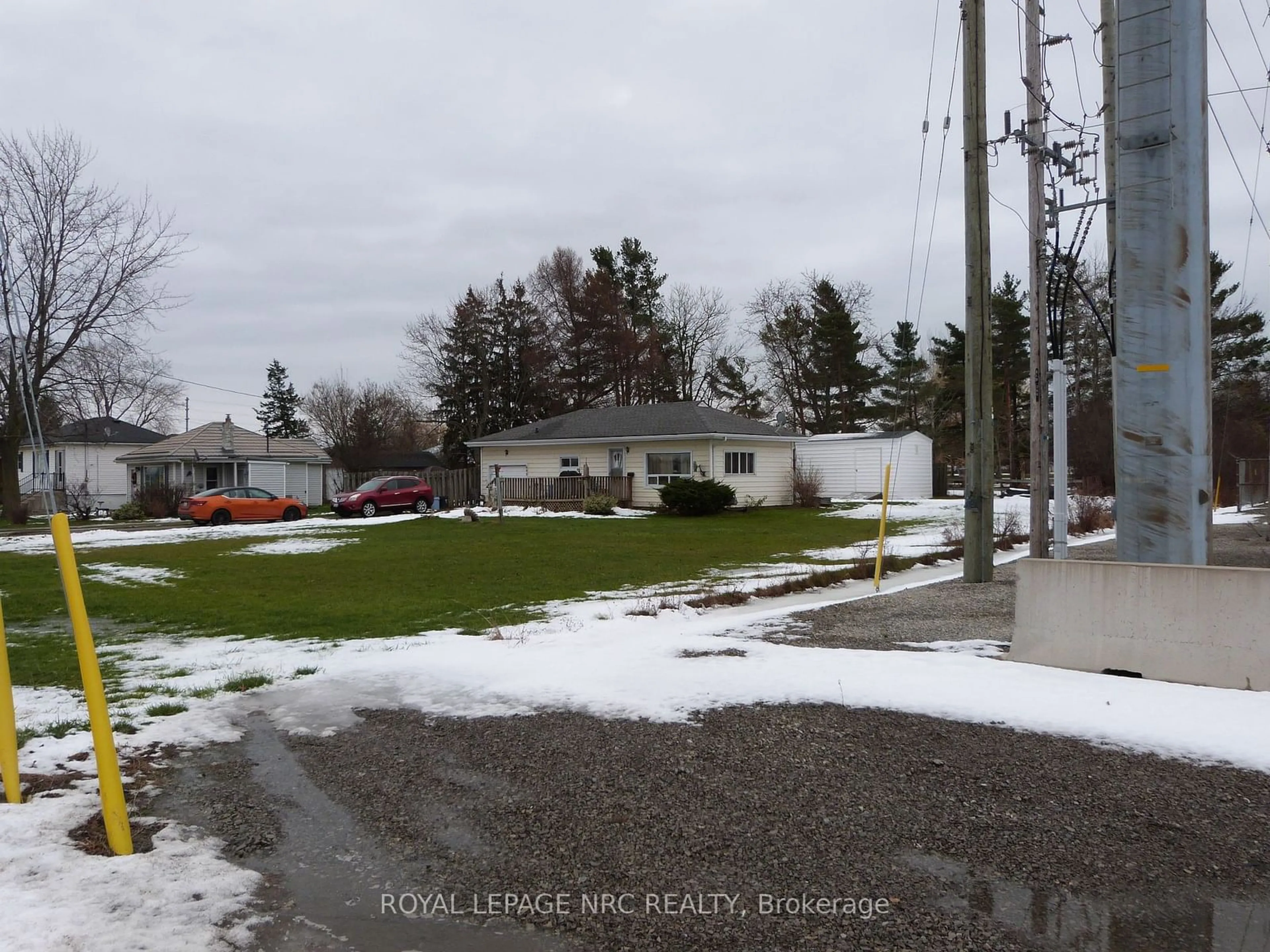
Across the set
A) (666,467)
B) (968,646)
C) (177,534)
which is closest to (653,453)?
(666,467)

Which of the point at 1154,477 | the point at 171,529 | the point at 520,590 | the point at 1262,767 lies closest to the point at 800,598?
the point at 520,590

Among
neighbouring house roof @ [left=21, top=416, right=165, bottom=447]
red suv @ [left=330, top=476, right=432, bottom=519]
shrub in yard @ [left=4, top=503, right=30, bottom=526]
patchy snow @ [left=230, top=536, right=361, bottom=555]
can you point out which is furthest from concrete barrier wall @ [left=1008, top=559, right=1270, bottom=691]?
neighbouring house roof @ [left=21, top=416, right=165, bottom=447]

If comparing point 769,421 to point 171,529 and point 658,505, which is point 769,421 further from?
point 171,529

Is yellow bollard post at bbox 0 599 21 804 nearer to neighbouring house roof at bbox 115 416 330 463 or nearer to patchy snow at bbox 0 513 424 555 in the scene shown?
patchy snow at bbox 0 513 424 555

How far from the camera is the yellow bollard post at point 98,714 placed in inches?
151

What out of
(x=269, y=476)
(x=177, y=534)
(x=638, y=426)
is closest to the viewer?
(x=177, y=534)

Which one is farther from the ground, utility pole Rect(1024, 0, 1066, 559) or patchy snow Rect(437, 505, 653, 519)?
utility pole Rect(1024, 0, 1066, 559)

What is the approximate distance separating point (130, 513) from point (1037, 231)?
34.1m

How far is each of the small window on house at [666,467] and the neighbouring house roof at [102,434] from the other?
81.1ft

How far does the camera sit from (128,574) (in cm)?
1648

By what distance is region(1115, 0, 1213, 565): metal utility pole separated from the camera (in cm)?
706

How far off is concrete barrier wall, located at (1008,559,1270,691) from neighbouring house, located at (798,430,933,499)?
102ft

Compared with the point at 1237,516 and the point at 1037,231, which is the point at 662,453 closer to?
the point at 1237,516

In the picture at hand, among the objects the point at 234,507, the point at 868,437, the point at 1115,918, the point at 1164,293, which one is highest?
the point at 868,437
